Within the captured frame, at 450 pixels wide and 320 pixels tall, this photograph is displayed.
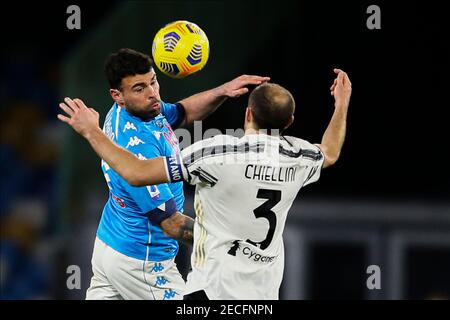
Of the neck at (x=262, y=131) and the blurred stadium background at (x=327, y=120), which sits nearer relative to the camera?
the neck at (x=262, y=131)

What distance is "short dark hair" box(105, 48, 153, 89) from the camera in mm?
6293

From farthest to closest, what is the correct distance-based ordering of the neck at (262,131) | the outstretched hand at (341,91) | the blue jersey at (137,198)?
the blue jersey at (137,198) → the outstretched hand at (341,91) → the neck at (262,131)

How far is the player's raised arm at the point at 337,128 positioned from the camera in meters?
5.79

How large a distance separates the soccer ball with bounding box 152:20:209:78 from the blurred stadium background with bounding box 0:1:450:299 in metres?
3.75

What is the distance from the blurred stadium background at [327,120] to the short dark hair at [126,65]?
4.04 m

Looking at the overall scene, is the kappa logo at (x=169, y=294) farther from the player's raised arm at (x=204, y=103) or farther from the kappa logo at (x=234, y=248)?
the player's raised arm at (x=204, y=103)

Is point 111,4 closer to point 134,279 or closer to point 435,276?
point 435,276

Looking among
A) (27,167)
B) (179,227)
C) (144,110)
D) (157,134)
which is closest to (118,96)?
(144,110)

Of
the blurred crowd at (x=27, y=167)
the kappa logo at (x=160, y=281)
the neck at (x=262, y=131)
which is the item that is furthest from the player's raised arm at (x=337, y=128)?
the blurred crowd at (x=27, y=167)

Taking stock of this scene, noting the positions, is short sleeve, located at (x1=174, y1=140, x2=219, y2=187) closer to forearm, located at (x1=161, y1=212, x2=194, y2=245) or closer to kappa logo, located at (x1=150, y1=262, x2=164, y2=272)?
forearm, located at (x1=161, y1=212, x2=194, y2=245)

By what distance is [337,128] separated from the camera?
593 centimetres

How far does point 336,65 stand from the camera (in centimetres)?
1095

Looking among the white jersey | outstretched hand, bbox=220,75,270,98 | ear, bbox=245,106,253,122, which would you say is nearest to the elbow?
the white jersey
